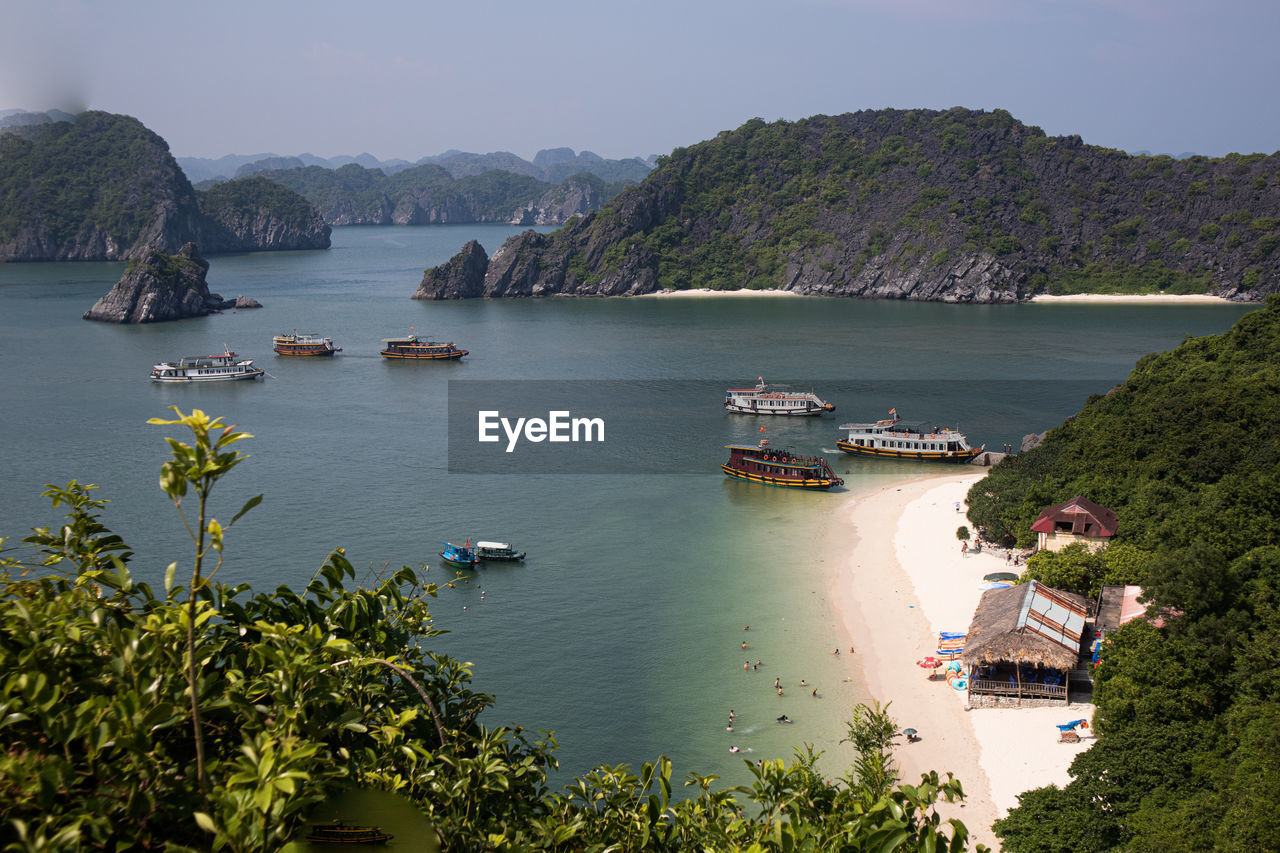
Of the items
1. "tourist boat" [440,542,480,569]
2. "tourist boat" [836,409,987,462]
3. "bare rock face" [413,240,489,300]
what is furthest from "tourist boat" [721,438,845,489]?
"bare rock face" [413,240,489,300]

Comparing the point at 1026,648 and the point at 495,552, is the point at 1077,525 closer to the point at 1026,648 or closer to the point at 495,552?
the point at 1026,648

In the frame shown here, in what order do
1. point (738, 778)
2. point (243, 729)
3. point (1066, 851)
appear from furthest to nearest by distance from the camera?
point (738, 778) → point (1066, 851) → point (243, 729)

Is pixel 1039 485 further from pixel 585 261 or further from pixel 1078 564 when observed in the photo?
pixel 585 261

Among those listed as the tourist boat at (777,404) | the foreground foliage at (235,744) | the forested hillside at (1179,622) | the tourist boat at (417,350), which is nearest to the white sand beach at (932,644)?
the forested hillside at (1179,622)

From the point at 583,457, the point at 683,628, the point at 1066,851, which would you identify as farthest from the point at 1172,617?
the point at 583,457

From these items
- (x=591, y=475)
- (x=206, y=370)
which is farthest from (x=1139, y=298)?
(x=206, y=370)

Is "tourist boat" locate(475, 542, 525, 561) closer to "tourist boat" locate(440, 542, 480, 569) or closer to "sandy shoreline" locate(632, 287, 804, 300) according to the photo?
"tourist boat" locate(440, 542, 480, 569)
